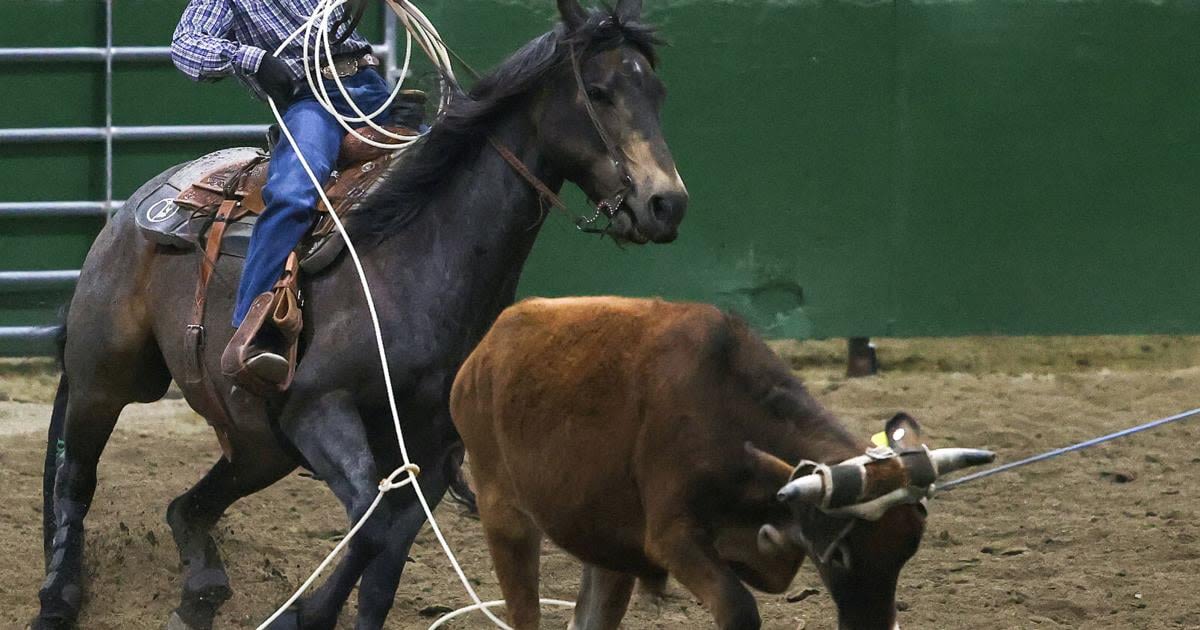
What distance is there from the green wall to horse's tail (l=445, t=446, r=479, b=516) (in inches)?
150

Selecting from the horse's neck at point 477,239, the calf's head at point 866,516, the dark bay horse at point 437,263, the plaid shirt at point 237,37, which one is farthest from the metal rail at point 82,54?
the calf's head at point 866,516

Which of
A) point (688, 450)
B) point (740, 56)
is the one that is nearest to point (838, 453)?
point (688, 450)

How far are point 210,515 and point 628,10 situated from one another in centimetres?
224

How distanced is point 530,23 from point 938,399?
2.90 meters

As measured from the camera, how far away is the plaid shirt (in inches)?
206

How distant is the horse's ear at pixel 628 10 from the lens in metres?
4.92

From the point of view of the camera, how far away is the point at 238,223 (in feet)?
17.2

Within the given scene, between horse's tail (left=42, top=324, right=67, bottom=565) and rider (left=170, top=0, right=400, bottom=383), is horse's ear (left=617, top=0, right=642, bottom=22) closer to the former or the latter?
rider (left=170, top=0, right=400, bottom=383)

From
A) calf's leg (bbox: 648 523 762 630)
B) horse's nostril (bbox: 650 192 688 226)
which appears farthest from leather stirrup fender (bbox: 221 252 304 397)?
calf's leg (bbox: 648 523 762 630)

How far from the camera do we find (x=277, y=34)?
5395 millimetres

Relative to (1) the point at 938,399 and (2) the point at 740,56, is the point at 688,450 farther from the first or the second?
(2) the point at 740,56

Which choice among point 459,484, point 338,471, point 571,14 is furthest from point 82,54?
point 338,471

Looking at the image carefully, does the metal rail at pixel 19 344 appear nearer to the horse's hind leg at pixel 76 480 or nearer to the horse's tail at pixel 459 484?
the horse's hind leg at pixel 76 480

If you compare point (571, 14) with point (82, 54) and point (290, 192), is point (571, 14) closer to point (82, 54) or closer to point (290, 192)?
point (290, 192)
